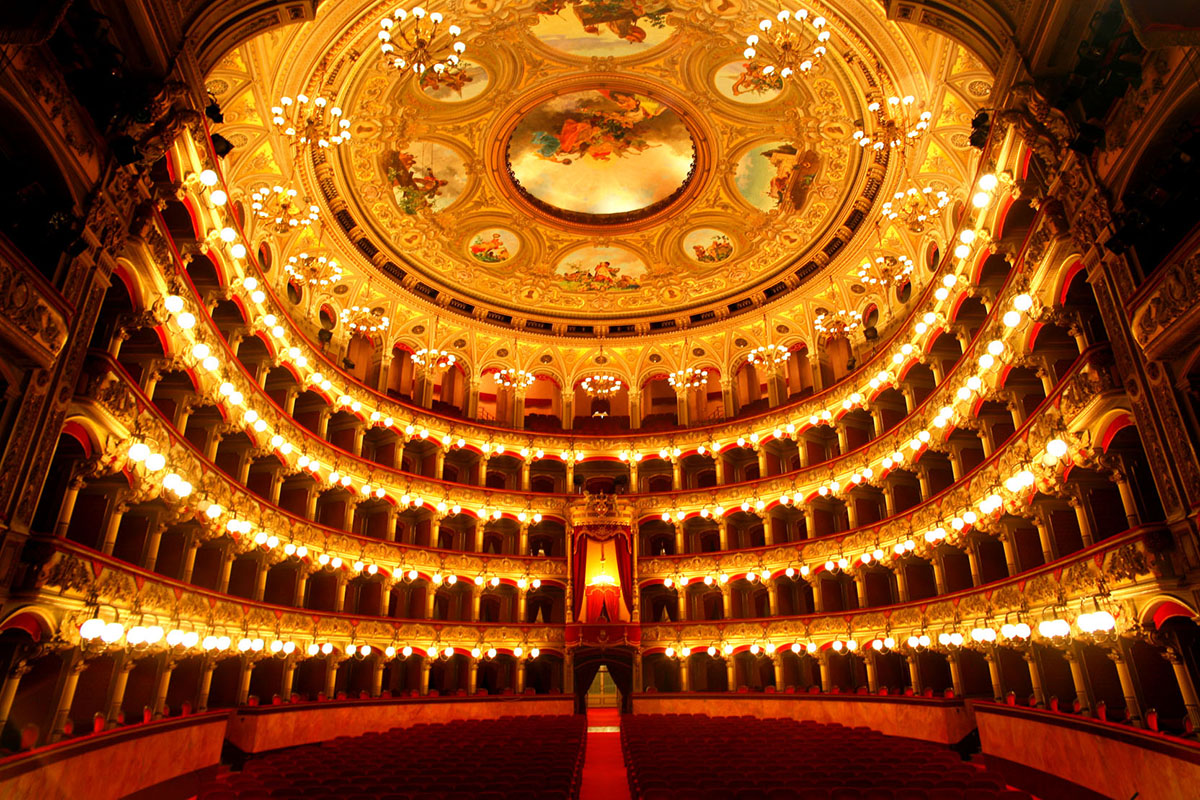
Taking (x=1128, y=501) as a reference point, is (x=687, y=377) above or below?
above

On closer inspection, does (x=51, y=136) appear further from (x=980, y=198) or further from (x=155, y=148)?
(x=980, y=198)

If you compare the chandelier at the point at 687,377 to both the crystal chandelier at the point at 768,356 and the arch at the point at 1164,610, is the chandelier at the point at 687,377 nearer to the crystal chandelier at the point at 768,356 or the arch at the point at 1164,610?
the crystal chandelier at the point at 768,356

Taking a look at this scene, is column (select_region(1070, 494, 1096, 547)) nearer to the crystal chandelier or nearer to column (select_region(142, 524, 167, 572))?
the crystal chandelier

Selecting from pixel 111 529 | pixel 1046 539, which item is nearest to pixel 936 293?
pixel 1046 539

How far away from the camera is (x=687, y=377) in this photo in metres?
35.2

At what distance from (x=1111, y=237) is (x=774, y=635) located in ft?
67.8

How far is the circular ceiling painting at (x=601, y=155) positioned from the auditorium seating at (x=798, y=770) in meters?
21.9

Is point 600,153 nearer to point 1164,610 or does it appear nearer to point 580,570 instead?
point 580,570

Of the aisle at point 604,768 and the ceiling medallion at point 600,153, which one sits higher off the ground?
the ceiling medallion at point 600,153

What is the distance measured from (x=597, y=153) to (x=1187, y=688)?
82.1ft

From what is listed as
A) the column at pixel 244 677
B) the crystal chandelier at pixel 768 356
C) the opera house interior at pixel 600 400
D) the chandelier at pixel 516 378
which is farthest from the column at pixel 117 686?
the crystal chandelier at pixel 768 356

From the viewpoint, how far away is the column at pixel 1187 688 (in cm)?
1091

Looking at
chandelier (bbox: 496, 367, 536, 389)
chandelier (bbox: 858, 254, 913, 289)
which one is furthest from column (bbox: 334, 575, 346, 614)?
chandelier (bbox: 858, 254, 913, 289)

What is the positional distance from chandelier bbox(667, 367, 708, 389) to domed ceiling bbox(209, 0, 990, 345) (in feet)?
9.04
